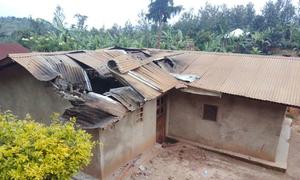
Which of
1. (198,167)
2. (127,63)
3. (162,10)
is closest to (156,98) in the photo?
(127,63)

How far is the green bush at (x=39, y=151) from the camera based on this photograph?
3.70 m

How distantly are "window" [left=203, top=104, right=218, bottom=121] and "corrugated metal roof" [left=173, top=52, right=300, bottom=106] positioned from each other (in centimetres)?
99

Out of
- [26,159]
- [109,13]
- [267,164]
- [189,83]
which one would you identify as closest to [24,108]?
[26,159]

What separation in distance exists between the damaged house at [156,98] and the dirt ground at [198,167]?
376 millimetres

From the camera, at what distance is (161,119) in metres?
10.3

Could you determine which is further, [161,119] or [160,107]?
[161,119]

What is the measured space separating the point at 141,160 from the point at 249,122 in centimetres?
426

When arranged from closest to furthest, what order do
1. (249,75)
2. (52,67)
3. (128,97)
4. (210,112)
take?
(128,97) < (52,67) < (249,75) < (210,112)

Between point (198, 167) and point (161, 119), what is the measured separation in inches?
99.5

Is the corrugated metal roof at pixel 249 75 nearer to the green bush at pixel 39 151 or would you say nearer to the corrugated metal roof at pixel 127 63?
the corrugated metal roof at pixel 127 63

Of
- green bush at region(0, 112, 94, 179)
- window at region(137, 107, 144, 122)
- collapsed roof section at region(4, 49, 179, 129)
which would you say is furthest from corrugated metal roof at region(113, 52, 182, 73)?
green bush at region(0, 112, 94, 179)

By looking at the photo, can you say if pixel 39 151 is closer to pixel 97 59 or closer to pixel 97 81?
pixel 97 81

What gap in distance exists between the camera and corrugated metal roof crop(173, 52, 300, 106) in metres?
8.36

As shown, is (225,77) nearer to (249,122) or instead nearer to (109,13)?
(249,122)
